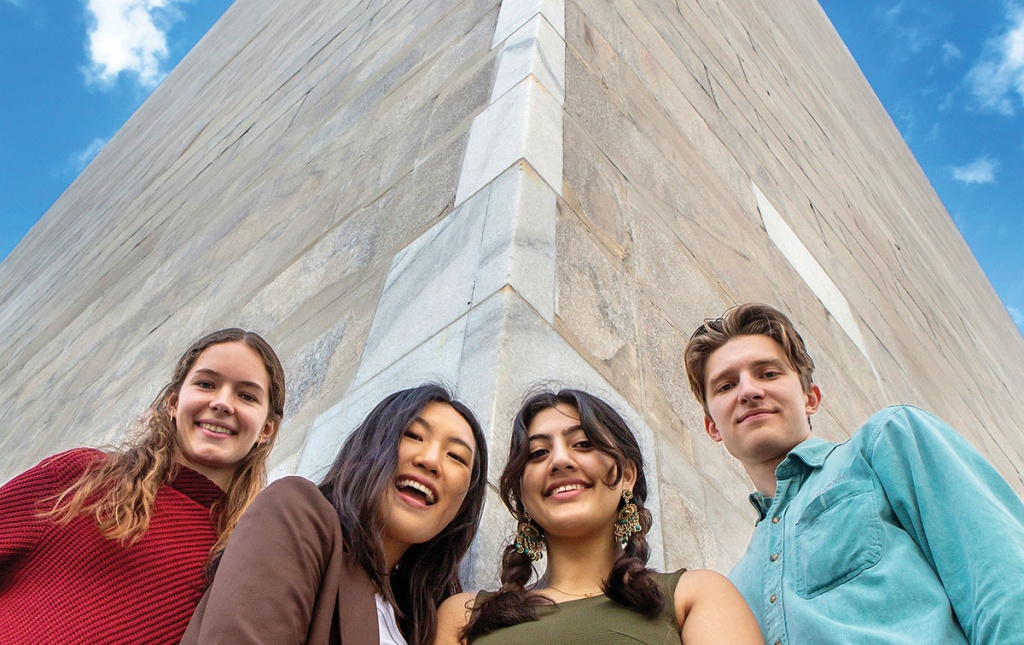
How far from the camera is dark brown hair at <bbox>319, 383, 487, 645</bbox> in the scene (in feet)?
3.52

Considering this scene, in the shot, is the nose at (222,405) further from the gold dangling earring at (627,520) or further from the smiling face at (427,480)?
the gold dangling earring at (627,520)

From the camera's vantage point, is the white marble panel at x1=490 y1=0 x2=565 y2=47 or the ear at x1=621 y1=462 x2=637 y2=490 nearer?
the ear at x1=621 y1=462 x2=637 y2=490

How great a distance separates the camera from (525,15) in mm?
2369

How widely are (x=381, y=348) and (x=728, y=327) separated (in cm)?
70

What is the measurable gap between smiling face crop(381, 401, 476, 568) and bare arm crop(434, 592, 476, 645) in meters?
0.09

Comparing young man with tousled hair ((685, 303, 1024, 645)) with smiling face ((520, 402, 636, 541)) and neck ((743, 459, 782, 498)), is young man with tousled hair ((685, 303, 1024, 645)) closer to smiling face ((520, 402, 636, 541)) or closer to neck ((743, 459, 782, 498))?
neck ((743, 459, 782, 498))

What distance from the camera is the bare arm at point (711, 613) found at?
1048 millimetres

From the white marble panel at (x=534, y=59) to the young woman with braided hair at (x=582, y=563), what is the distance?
101 cm

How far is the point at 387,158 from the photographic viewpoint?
100 inches

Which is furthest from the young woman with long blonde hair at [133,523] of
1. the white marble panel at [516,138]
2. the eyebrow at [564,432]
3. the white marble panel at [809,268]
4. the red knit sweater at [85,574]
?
the white marble panel at [809,268]

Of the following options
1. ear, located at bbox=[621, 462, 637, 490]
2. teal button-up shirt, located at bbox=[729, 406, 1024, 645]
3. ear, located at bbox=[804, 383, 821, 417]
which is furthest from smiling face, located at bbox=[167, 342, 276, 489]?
ear, located at bbox=[804, 383, 821, 417]

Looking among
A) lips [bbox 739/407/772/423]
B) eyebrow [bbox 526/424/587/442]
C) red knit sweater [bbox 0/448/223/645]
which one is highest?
lips [bbox 739/407/772/423]

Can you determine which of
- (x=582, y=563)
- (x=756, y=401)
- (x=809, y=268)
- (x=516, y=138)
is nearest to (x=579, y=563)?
(x=582, y=563)

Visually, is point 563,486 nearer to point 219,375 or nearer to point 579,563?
point 579,563
